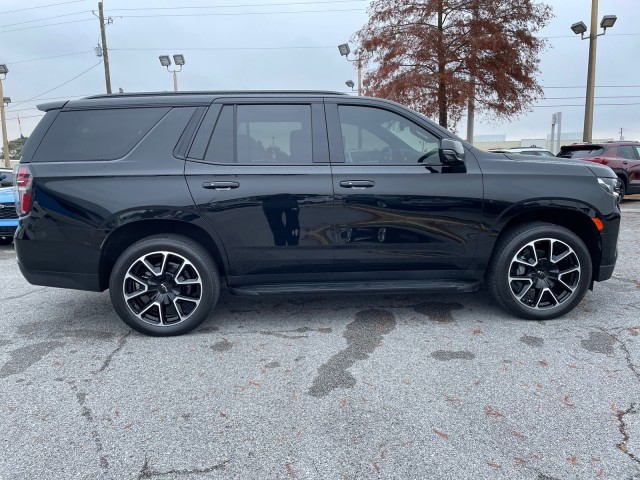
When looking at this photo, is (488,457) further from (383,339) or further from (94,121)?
(94,121)

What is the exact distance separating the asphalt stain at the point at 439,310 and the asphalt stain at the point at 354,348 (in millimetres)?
332

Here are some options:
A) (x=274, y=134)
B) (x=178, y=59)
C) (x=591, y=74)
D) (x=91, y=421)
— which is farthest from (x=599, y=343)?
(x=178, y=59)

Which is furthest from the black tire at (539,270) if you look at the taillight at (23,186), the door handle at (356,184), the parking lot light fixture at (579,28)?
the parking lot light fixture at (579,28)

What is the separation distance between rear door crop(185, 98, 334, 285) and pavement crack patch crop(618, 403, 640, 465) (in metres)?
2.19

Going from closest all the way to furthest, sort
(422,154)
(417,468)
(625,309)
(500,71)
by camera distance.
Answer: (417,468)
(422,154)
(625,309)
(500,71)

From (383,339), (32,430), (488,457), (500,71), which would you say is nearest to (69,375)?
(32,430)

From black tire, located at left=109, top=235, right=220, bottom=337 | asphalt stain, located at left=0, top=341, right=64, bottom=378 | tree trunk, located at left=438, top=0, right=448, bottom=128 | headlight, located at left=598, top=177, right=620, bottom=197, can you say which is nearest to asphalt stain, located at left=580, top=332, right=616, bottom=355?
headlight, located at left=598, top=177, right=620, bottom=197

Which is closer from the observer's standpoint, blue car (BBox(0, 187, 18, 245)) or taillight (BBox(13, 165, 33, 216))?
taillight (BBox(13, 165, 33, 216))

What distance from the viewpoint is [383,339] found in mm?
3783

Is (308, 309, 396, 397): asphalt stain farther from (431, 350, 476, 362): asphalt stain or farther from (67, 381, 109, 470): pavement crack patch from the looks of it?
(67, 381, 109, 470): pavement crack patch

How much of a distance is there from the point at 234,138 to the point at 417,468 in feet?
9.05

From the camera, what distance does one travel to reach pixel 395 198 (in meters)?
3.90

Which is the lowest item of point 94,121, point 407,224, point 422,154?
point 407,224

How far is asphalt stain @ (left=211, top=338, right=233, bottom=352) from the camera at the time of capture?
12.0 feet
